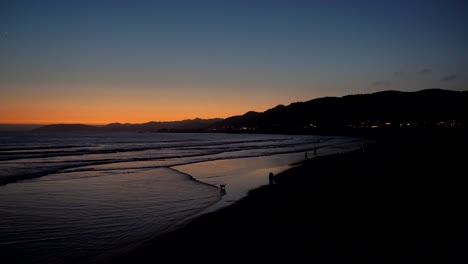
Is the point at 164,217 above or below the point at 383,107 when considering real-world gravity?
below

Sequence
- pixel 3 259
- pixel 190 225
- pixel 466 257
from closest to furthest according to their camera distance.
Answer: pixel 466 257 < pixel 3 259 < pixel 190 225

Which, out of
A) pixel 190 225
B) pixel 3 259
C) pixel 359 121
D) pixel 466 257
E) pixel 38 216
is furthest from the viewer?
pixel 359 121

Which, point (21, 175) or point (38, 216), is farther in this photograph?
point (21, 175)

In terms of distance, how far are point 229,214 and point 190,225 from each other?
5.37 feet

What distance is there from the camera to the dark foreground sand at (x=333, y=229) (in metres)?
7.01

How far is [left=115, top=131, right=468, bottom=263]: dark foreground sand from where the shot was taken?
23.0 ft

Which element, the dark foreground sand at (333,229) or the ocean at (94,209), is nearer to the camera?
the dark foreground sand at (333,229)

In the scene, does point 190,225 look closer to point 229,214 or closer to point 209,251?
point 229,214

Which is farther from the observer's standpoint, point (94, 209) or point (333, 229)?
point (94, 209)

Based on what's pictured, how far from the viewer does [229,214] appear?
11164 millimetres

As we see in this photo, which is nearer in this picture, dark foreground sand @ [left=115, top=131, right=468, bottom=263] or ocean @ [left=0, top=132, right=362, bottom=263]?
dark foreground sand @ [left=115, top=131, right=468, bottom=263]

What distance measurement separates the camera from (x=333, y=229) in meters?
8.62

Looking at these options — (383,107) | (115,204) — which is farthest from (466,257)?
(383,107)

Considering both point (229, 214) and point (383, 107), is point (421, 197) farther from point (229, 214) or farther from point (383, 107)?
point (383, 107)
